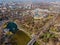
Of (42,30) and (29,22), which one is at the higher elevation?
(29,22)

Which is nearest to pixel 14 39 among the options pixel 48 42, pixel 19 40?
pixel 19 40

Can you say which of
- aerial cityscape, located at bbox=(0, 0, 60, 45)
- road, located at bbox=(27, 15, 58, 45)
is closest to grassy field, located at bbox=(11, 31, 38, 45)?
aerial cityscape, located at bbox=(0, 0, 60, 45)

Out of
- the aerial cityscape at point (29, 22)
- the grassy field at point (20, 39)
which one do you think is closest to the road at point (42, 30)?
the aerial cityscape at point (29, 22)

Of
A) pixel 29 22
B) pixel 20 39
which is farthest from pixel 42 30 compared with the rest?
pixel 20 39

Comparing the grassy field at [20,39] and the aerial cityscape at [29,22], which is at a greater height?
the aerial cityscape at [29,22]

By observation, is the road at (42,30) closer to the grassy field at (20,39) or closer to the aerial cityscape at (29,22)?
the aerial cityscape at (29,22)

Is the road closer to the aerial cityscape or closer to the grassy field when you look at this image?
the aerial cityscape

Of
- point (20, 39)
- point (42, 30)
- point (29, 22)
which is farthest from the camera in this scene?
point (29, 22)

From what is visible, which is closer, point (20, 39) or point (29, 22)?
point (20, 39)

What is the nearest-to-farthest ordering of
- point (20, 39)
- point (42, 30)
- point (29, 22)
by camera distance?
point (20, 39) < point (42, 30) < point (29, 22)

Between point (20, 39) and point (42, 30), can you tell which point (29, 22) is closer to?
point (42, 30)
